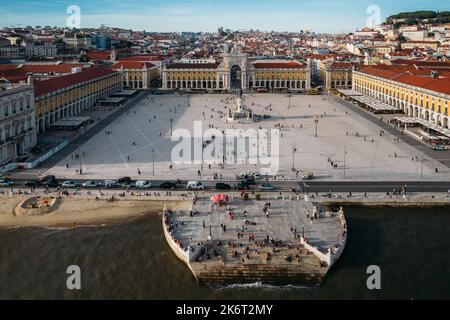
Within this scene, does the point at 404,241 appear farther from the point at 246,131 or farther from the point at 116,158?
the point at 246,131

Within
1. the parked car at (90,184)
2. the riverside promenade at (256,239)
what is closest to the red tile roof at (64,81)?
the parked car at (90,184)

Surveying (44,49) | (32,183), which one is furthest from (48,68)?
(44,49)

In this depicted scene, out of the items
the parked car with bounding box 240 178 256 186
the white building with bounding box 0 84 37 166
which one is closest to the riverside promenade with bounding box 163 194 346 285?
the parked car with bounding box 240 178 256 186

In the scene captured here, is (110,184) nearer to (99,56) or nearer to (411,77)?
(411,77)

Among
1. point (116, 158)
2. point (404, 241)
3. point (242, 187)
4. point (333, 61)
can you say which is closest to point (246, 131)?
point (116, 158)

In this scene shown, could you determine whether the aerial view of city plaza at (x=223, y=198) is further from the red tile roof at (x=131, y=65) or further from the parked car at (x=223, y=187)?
the red tile roof at (x=131, y=65)
